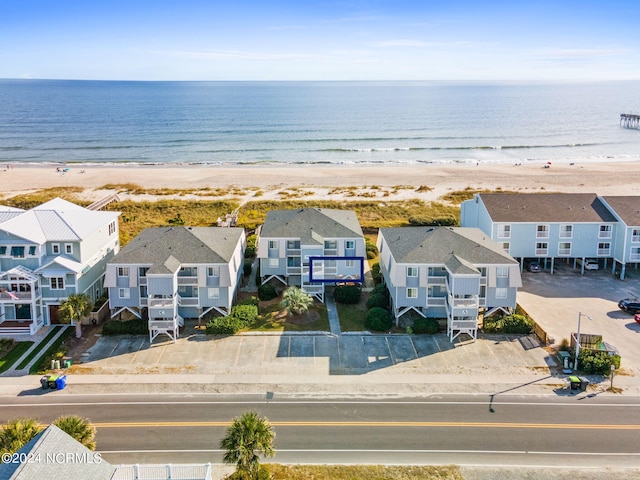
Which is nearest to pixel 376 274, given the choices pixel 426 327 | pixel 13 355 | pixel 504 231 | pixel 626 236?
pixel 426 327

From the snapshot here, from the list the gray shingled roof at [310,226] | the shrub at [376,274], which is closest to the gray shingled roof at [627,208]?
the shrub at [376,274]

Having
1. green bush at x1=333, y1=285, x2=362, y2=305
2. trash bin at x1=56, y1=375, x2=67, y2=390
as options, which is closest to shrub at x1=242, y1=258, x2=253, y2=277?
green bush at x1=333, y1=285, x2=362, y2=305

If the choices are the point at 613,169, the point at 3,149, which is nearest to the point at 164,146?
the point at 3,149

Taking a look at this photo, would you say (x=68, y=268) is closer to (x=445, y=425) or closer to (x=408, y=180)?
(x=445, y=425)

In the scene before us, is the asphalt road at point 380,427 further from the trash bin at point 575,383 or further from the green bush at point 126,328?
the green bush at point 126,328

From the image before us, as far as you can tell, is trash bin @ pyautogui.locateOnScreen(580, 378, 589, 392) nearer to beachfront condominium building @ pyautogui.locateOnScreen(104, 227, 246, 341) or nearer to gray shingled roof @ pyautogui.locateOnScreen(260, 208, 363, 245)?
gray shingled roof @ pyautogui.locateOnScreen(260, 208, 363, 245)

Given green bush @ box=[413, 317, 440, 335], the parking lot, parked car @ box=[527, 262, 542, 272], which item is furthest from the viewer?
parked car @ box=[527, 262, 542, 272]
